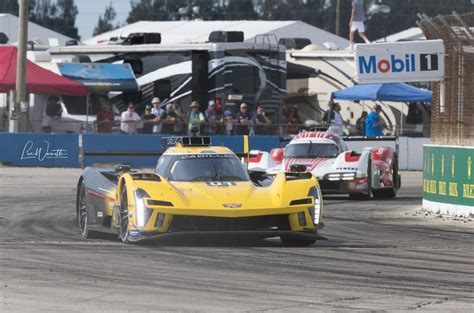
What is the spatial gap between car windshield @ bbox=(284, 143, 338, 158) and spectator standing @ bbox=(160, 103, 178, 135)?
33.4ft

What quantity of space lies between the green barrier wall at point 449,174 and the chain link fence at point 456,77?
0.21 metres

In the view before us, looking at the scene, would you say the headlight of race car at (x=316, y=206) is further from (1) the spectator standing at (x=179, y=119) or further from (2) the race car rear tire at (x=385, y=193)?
(1) the spectator standing at (x=179, y=119)

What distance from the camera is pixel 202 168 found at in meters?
16.3

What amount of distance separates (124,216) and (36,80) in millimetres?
22181

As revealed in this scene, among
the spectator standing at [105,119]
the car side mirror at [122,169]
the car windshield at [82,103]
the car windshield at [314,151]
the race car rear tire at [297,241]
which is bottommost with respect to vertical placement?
the race car rear tire at [297,241]

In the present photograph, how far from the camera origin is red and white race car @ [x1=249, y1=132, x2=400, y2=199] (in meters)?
25.2

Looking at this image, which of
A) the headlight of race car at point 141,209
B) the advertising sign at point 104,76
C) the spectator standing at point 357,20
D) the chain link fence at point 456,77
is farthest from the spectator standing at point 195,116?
the headlight of race car at point 141,209

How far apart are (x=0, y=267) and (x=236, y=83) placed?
24.8 m

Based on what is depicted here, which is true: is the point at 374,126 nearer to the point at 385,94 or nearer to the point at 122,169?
the point at 385,94

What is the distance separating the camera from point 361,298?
11.0 metres

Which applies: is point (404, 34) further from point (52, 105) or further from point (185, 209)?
point (185, 209)

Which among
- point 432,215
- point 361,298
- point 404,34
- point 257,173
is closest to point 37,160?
point 432,215

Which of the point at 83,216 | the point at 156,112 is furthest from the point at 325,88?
the point at 83,216

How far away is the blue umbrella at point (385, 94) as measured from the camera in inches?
1512
